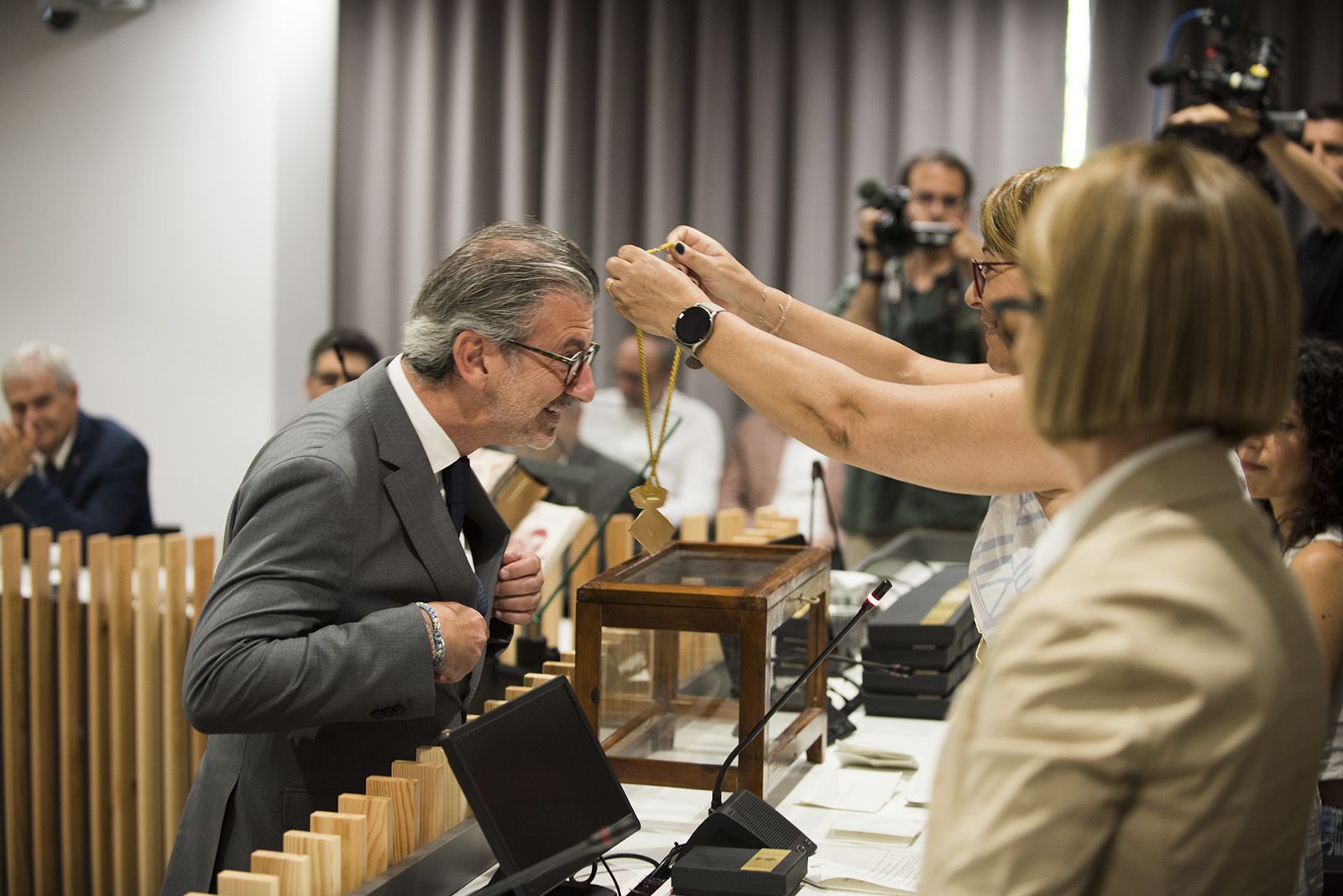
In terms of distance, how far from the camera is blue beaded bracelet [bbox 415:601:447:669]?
1560 millimetres

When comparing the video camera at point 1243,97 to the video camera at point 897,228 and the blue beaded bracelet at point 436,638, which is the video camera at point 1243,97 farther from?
the blue beaded bracelet at point 436,638

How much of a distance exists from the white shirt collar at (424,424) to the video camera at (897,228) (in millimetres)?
2306

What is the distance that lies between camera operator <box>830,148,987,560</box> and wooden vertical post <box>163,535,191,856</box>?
1831 mm

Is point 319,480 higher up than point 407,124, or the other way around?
point 407,124

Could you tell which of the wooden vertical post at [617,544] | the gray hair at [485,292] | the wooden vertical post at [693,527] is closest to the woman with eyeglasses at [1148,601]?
the gray hair at [485,292]

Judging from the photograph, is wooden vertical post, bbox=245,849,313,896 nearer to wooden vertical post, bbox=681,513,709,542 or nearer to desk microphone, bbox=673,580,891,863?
desk microphone, bbox=673,580,891,863

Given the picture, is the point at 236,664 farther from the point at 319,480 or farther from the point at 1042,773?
the point at 1042,773

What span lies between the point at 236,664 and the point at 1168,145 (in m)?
1.07

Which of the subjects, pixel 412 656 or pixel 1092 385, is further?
pixel 412 656

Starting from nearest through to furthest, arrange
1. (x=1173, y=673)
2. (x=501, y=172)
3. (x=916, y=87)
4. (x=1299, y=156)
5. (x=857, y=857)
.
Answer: (x=1173, y=673), (x=857, y=857), (x=1299, y=156), (x=916, y=87), (x=501, y=172)

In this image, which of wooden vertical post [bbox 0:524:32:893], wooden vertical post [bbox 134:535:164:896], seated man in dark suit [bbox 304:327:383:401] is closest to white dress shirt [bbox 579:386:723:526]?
seated man in dark suit [bbox 304:327:383:401]

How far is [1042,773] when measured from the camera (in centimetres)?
75

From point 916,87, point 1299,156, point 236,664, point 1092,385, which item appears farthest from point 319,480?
point 916,87

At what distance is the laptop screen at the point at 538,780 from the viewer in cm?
127
